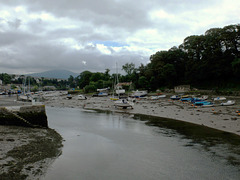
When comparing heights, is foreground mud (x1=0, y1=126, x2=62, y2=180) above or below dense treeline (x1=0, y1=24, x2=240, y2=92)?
below

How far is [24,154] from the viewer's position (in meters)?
10.2

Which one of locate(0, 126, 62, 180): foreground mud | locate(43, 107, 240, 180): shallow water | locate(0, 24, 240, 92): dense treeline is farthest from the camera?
locate(0, 24, 240, 92): dense treeline

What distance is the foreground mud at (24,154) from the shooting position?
8.33 metres

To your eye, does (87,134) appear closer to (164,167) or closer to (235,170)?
(164,167)

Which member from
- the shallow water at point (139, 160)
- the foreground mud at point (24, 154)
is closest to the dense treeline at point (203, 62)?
the shallow water at point (139, 160)

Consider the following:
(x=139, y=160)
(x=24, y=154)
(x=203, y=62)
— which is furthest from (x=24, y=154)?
(x=203, y=62)

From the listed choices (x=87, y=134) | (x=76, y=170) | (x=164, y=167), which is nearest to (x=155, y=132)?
(x=87, y=134)

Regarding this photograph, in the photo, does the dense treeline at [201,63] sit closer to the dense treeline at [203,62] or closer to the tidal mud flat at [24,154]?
the dense treeline at [203,62]

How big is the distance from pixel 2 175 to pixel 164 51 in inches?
3378

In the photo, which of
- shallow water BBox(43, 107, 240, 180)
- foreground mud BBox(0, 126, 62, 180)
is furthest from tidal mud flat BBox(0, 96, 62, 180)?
shallow water BBox(43, 107, 240, 180)

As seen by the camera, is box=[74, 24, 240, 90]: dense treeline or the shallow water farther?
box=[74, 24, 240, 90]: dense treeline

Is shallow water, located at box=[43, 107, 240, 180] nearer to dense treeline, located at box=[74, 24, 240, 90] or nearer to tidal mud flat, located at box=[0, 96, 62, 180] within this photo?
tidal mud flat, located at box=[0, 96, 62, 180]

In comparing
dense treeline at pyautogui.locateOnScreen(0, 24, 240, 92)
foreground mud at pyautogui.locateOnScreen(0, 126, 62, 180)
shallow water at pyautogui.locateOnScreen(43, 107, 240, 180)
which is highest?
dense treeline at pyautogui.locateOnScreen(0, 24, 240, 92)

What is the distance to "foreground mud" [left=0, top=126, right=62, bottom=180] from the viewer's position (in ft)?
27.3
